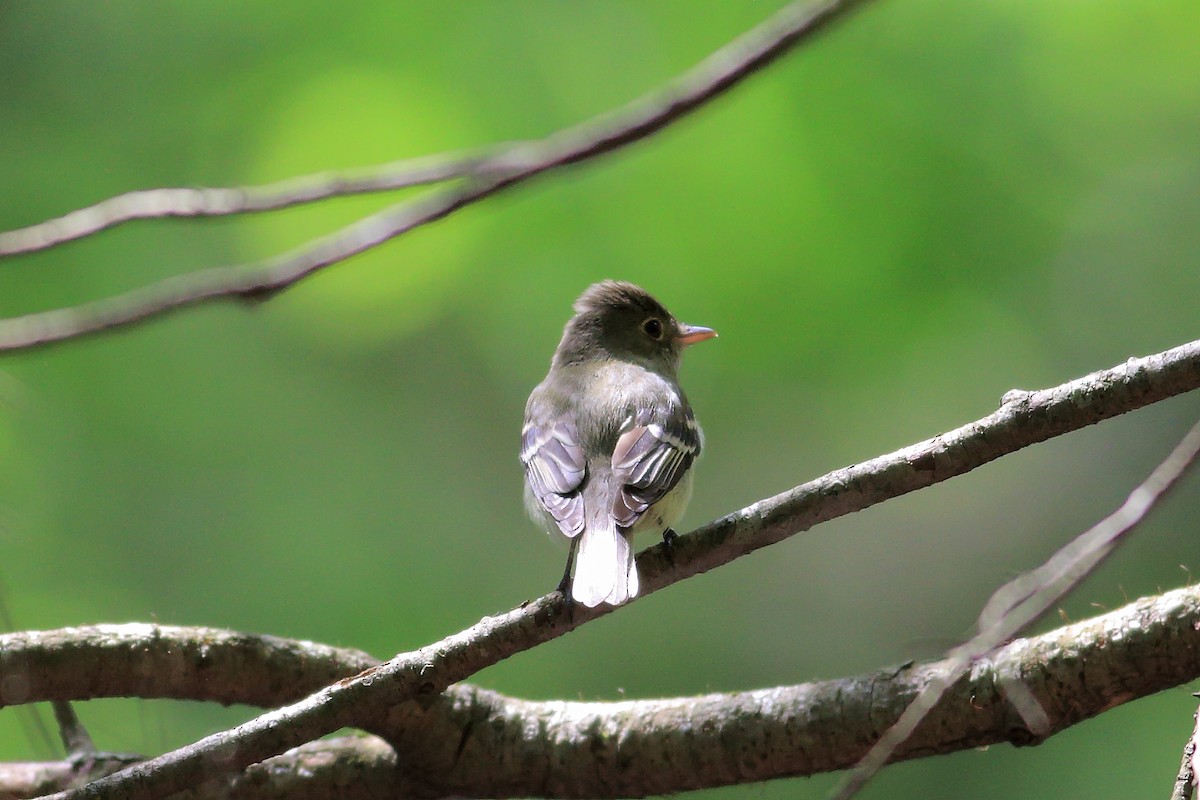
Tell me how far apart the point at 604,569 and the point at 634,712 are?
0.42 metres

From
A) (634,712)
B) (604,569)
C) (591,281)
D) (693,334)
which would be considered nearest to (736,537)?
(604,569)

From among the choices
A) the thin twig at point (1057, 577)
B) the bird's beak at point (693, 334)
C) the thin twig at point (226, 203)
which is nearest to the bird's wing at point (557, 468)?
the bird's beak at point (693, 334)

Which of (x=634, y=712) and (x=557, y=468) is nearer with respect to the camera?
(x=634, y=712)

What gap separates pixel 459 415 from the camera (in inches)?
316

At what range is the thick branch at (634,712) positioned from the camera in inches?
106

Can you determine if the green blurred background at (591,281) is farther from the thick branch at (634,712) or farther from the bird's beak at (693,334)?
the thick branch at (634,712)

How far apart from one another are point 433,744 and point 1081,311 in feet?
18.8

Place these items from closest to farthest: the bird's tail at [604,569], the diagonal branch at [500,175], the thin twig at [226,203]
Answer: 1. the diagonal branch at [500,175]
2. the thin twig at [226,203]
3. the bird's tail at [604,569]

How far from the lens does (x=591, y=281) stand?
7.06m

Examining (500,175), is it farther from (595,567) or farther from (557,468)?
(557,468)

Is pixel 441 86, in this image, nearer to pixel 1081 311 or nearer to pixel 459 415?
pixel 459 415

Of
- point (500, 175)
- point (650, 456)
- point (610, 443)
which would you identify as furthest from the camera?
point (610, 443)

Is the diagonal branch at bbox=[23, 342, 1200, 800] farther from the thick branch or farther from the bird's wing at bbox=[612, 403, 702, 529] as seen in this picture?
the bird's wing at bbox=[612, 403, 702, 529]

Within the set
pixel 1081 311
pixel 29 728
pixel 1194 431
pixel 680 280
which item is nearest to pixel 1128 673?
pixel 1194 431
